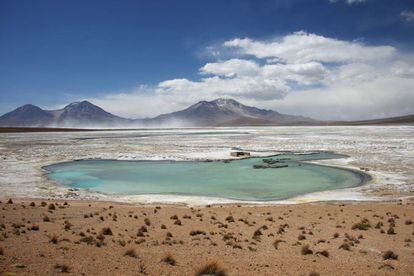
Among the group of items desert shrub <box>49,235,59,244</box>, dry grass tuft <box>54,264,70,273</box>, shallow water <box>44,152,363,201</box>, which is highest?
dry grass tuft <box>54,264,70,273</box>

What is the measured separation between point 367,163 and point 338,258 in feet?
76.3

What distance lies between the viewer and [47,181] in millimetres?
22891

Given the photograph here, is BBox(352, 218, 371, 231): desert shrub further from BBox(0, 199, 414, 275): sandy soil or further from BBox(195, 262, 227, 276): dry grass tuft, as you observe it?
BBox(195, 262, 227, 276): dry grass tuft

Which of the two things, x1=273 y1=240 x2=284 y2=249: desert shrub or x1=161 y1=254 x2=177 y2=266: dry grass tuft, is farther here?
x1=273 y1=240 x2=284 y2=249: desert shrub

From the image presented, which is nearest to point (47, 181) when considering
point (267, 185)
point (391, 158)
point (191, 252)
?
point (267, 185)

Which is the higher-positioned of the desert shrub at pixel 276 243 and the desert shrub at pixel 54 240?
the desert shrub at pixel 54 240

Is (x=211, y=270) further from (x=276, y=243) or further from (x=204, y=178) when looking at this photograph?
(x=204, y=178)

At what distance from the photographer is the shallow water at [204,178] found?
68.1 ft

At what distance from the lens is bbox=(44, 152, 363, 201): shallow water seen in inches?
817

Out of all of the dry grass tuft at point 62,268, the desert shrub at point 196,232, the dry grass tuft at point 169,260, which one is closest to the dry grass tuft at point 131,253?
the dry grass tuft at point 169,260

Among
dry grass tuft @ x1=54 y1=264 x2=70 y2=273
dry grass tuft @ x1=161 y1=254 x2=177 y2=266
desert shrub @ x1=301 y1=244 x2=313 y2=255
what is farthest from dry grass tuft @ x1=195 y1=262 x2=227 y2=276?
desert shrub @ x1=301 y1=244 x2=313 y2=255

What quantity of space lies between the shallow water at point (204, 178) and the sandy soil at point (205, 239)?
461cm

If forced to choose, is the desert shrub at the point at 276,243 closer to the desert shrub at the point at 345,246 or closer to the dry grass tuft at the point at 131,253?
the desert shrub at the point at 345,246

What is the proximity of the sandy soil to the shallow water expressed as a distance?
15.1 feet
